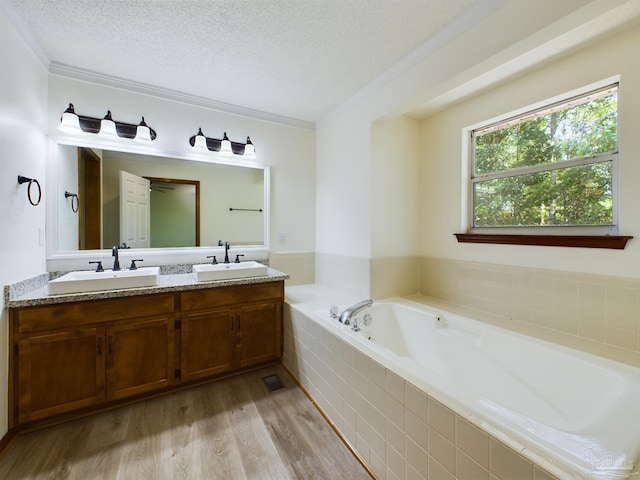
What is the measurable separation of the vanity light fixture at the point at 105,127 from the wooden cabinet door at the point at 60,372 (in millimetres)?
1467

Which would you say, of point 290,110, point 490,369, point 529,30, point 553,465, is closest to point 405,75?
point 529,30

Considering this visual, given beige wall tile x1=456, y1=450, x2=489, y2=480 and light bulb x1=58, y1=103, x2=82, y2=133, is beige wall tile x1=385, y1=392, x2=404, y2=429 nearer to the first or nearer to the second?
beige wall tile x1=456, y1=450, x2=489, y2=480

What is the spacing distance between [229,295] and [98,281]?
834 mm

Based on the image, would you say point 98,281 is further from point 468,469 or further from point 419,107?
point 419,107

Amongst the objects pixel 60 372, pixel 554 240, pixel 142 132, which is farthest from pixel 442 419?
pixel 142 132

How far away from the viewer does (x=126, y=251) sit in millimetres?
2273

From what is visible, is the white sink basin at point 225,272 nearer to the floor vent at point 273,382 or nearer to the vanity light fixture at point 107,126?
the floor vent at point 273,382

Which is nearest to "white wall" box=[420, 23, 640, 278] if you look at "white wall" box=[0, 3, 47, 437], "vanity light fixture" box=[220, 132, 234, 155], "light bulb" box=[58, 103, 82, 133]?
"vanity light fixture" box=[220, 132, 234, 155]

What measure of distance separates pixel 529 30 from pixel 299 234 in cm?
237

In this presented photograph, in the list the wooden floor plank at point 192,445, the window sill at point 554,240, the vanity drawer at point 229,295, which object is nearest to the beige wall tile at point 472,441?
the wooden floor plank at point 192,445

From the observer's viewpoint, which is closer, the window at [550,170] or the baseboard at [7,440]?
the baseboard at [7,440]

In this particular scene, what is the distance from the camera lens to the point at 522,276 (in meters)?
1.98

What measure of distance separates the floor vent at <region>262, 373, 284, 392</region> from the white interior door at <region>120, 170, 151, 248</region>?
1.51 metres

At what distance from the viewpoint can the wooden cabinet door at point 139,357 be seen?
71.4 inches
